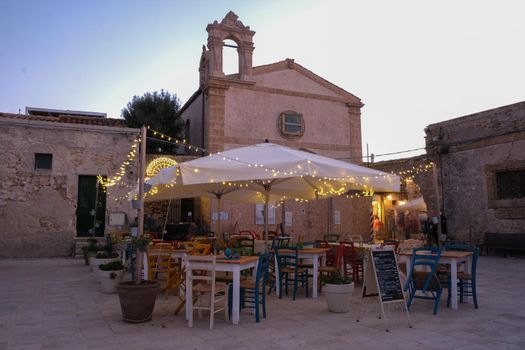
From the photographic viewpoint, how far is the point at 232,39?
659 inches

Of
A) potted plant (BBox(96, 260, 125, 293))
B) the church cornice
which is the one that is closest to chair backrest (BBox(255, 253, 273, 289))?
potted plant (BBox(96, 260, 125, 293))

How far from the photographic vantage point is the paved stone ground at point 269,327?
4.22 metres

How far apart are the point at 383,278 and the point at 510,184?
10.4 m

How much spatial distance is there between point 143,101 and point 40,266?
10.1m

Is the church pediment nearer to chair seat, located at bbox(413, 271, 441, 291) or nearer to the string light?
the string light

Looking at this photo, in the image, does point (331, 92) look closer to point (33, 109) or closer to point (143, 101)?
point (143, 101)

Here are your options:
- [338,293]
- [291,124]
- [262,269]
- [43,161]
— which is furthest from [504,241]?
[43,161]

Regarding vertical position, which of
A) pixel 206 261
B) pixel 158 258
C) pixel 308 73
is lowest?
pixel 158 258

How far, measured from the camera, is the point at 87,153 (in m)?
13.4

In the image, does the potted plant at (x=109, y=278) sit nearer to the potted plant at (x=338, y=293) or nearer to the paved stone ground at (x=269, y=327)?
the paved stone ground at (x=269, y=327)

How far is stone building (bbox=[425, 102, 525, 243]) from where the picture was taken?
513 inches

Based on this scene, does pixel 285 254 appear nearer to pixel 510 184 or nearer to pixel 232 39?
pixel 510 184

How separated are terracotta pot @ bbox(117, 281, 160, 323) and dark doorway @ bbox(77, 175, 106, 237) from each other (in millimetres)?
8861

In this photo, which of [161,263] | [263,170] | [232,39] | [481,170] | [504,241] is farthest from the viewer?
[232,39]
